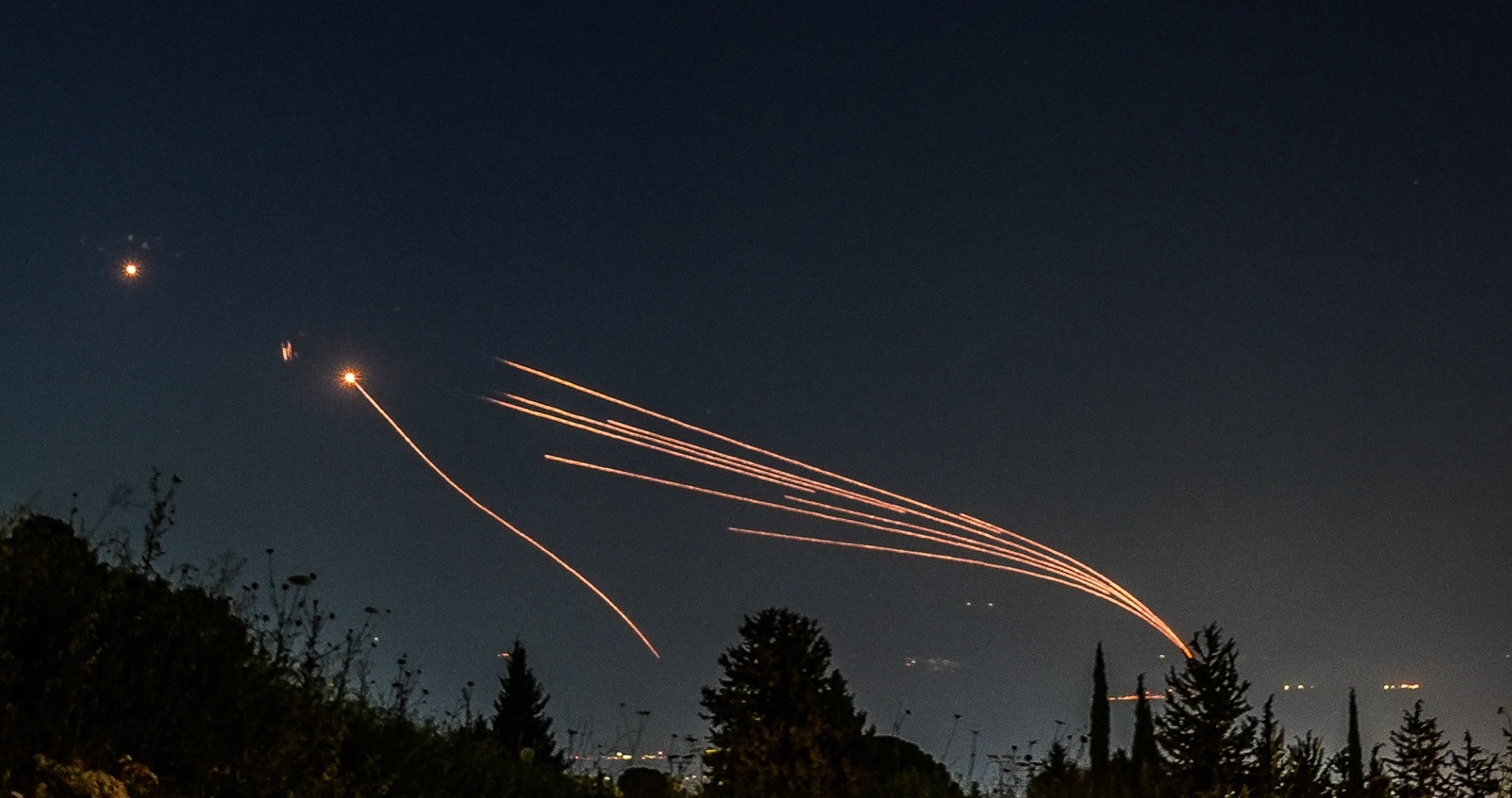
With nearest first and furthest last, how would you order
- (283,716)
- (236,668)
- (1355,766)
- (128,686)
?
1. (128,686)
2. (283,716)
3. (236,668)
4. (1355,766)

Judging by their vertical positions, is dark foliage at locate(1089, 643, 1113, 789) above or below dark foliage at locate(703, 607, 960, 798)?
above

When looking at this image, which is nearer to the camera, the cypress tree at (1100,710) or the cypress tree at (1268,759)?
the cypress tree at (1268,759)

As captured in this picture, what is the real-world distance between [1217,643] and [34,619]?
16762 millimetres

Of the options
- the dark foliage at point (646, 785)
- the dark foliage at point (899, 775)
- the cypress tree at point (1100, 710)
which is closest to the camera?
the dark foliage at point (646, 785)

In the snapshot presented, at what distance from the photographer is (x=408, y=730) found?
11.9 meters

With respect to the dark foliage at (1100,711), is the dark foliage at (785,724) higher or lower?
lower

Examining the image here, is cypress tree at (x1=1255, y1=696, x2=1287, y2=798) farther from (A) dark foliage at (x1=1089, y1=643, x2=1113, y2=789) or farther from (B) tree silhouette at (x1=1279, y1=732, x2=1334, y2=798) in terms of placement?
(A) dark foliage at (x1=1089, y1=643, x2=1113, y2=789)

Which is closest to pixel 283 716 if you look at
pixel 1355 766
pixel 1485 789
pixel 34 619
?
pixel 34 619

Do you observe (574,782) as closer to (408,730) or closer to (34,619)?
(408,730)

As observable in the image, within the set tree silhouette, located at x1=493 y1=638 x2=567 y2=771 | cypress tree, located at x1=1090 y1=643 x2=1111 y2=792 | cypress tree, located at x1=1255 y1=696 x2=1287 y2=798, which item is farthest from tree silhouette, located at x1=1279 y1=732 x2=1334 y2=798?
cypress tree, located at x1=1090 y1=643 x2=1111 y2=792

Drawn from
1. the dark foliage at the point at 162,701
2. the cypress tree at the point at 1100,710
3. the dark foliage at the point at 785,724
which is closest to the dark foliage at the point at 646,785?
the dark foliage at the point at 785,724

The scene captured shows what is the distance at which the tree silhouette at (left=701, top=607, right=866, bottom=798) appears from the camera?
1620 centimetres

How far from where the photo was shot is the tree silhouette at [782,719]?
53.2 feet

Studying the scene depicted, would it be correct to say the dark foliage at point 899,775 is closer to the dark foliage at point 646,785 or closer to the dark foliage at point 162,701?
the dark foliage at point 646,785
